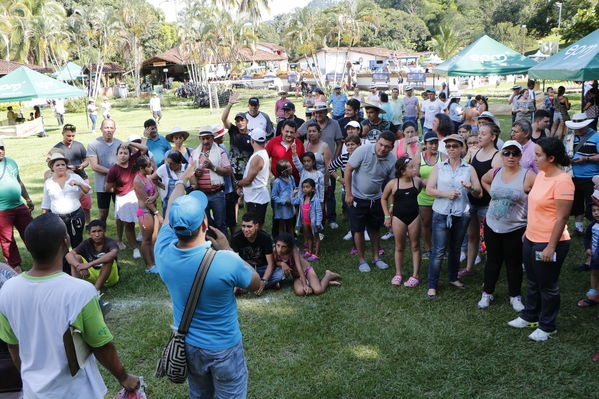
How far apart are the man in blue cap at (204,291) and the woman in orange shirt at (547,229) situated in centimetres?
282

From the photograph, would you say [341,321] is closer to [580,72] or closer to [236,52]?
[580,72]

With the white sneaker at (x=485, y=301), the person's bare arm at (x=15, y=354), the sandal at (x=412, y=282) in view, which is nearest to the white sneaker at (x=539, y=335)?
the white sneaker at (x=485, y=301)

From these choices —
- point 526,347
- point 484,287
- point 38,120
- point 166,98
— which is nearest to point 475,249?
point 484,287

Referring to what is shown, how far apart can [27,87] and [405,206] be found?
13.0 meters

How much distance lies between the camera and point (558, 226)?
4363 mm

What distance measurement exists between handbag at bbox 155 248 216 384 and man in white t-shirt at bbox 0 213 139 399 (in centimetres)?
37

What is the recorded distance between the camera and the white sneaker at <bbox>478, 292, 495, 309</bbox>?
554 centimetres

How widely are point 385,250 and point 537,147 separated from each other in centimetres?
343

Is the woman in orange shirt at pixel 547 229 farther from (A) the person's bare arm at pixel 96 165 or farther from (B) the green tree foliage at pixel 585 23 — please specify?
(B) the green tree foliage at pixel 585 23

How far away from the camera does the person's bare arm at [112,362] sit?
2.74m

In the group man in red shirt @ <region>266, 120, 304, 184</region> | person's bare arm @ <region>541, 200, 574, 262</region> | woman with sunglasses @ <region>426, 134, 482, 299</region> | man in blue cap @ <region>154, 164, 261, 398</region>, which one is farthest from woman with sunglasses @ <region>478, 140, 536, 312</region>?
man in blue cap @ <region>154, 164, 261, 398</region>

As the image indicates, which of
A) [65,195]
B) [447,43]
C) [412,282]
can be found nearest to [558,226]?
[412,282]

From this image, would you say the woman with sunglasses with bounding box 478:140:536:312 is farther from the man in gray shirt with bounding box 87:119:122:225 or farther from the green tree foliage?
the green tree foliage

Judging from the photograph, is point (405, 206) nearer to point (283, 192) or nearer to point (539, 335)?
point (283, 192)
